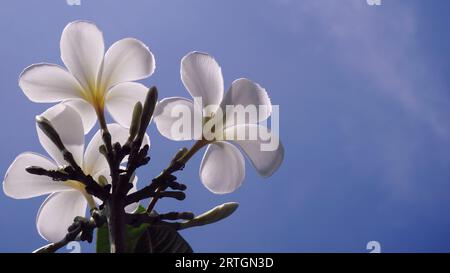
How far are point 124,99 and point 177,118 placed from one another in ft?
0.55

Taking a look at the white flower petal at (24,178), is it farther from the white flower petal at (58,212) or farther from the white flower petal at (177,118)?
the white flower petal at (177,118)

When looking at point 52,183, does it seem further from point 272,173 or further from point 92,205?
point 272,173

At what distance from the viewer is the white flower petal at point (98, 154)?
1219 millimetres

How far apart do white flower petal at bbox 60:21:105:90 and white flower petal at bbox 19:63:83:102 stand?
0.09 ft

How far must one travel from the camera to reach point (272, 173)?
115cm

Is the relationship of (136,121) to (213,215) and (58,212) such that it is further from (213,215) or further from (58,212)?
(58,212)

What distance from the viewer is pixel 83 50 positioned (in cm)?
120

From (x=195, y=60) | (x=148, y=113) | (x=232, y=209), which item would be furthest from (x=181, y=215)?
(x=195, y=60)

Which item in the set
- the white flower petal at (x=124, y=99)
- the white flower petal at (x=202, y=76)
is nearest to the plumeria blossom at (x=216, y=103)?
the white flower petal at (x=202, y=76)

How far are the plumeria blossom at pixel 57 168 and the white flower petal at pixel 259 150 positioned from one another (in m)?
0.20

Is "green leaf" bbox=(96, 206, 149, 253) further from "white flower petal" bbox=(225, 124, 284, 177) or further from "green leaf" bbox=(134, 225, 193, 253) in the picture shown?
"white flower petal" bbox=(225, 124, 284, 177)
